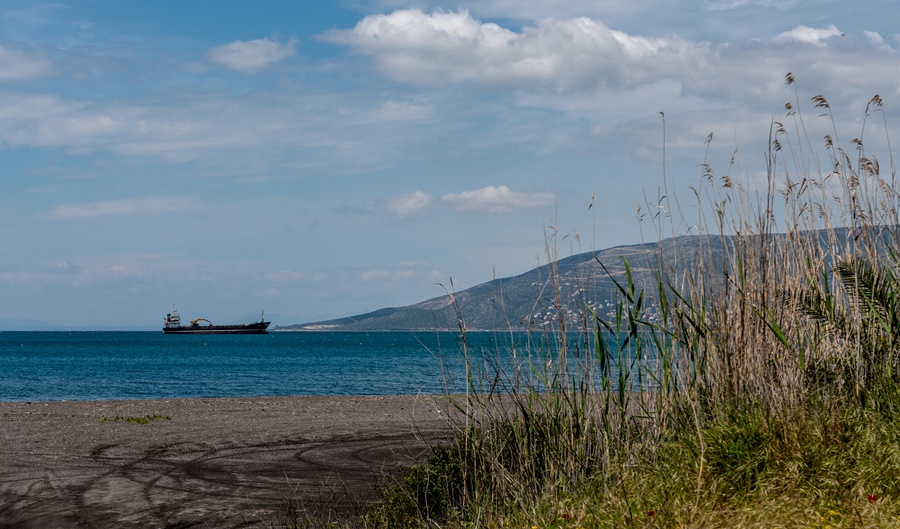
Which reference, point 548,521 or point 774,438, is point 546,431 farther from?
point 774,438

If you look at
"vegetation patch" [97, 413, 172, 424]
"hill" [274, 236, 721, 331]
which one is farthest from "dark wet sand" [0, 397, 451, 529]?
"hill" [274, 236, 721, 331]

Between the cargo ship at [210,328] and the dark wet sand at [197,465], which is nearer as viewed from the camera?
the dark wet sand at [197,465]

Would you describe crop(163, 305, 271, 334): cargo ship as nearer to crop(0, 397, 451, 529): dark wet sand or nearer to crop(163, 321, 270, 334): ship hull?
crop(163, 321, 270, 334): ship hull

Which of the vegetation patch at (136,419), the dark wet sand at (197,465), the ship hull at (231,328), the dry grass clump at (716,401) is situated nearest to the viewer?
the dry grass clump at (716,401)

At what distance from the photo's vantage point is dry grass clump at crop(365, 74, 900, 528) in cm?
468

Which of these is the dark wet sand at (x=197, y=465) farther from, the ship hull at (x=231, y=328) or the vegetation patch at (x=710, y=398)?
the ship hull at (x=231, y=328)

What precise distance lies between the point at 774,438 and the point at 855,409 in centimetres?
78

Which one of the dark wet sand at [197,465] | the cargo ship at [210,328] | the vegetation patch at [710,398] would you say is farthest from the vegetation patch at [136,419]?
the cargo ship at [210,328]

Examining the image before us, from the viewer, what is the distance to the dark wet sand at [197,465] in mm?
7609

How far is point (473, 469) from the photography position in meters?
6.35

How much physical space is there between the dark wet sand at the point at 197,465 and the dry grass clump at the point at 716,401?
2.35 feet

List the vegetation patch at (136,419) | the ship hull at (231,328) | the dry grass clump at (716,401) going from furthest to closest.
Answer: the ship hull at (231,328), the vegetation patch at (136,419), the dry grass clump at (716,401)

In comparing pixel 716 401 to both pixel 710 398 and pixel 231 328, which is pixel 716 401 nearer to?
pixel 710 398

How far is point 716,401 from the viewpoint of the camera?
215 inches
